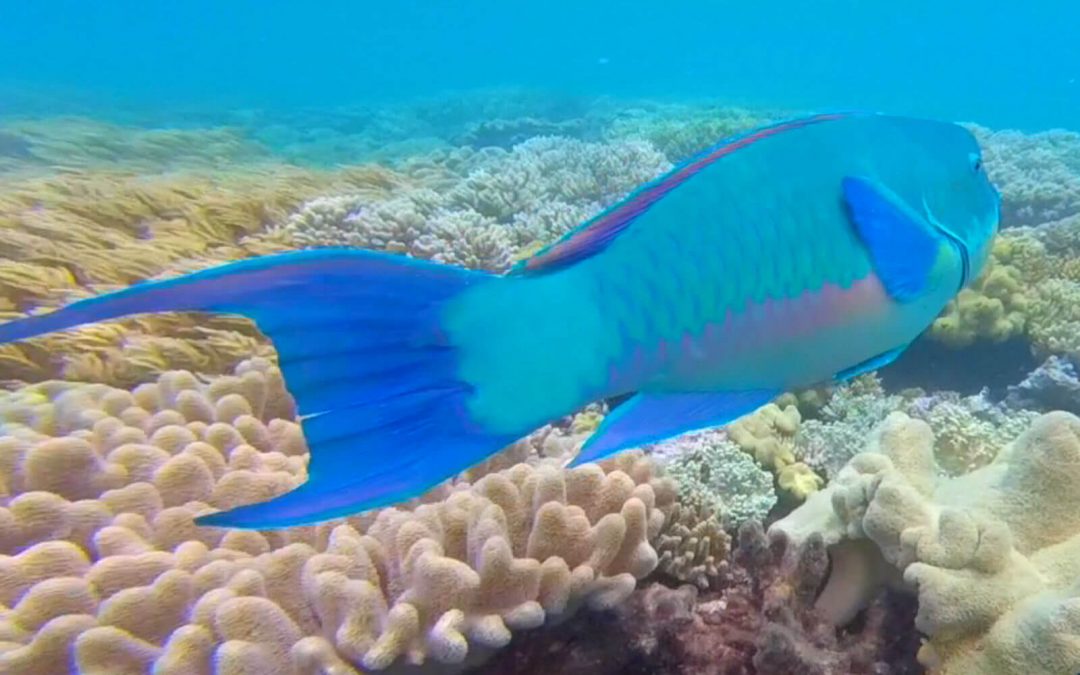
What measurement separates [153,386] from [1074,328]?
644 cm

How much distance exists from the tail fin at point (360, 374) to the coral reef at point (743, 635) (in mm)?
1623

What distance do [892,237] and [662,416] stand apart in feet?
1.53

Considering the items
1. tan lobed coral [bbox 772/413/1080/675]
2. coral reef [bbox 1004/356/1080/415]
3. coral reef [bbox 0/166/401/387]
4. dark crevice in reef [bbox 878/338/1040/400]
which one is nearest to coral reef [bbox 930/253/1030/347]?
dark crevice in reef [bbox 878/338/1040/400]

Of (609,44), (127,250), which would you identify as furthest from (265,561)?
(609,44)

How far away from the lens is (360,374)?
1038mm

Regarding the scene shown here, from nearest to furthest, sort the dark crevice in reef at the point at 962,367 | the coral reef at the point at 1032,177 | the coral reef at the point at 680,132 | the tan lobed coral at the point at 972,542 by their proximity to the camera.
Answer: the tan lobed coral at the point at 972,542
the dark crevice in reef at the point at 962,367
the coral reef at the point at 1032,177
the coral reef at the point at 680,132

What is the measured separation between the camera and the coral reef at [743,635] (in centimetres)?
245

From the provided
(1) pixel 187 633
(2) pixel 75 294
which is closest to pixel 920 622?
(1) pixel 187 633

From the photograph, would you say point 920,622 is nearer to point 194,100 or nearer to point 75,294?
point 75,294

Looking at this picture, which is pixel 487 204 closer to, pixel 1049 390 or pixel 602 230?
pixel 1049 390

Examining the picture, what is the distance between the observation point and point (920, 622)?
245 centimetres

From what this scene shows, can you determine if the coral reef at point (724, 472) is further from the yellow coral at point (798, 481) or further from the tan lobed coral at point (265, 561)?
the tan lobed coral at point (265, 561)

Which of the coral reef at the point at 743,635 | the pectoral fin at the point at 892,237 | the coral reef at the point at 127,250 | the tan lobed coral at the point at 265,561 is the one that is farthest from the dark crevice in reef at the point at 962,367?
the pectoral fin at the point at 892,237

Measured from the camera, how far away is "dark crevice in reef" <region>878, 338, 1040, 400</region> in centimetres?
605
